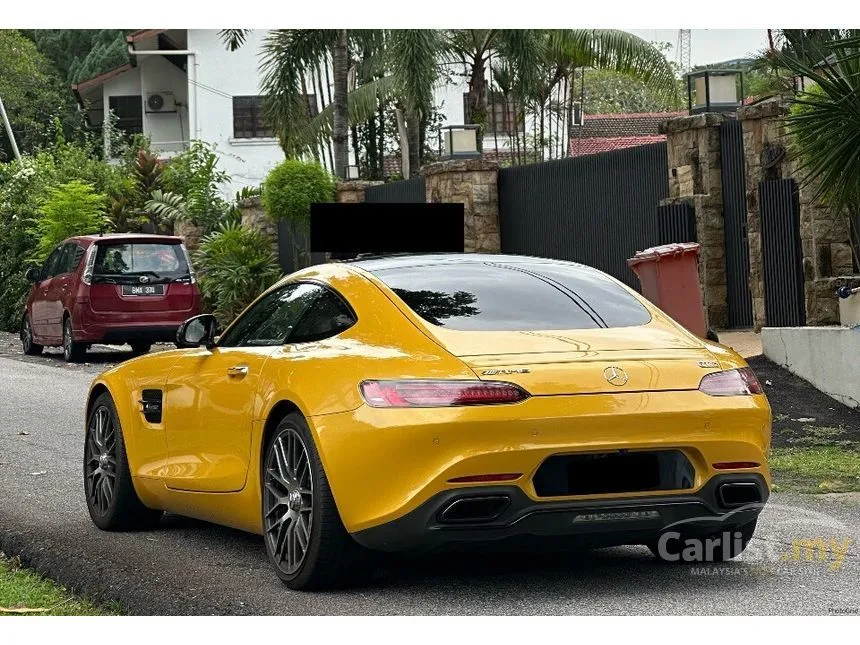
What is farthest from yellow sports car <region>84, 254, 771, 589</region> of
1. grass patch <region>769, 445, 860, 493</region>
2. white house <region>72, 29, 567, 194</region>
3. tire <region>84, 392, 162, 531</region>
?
white house <region>72, 29, 567, 194</region>

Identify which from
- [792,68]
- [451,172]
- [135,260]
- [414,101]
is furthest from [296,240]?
[792,68]

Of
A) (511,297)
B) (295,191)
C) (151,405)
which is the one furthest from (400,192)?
(511,297)

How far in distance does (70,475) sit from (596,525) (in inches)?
201

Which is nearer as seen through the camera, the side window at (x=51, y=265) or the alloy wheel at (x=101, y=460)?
the alloy wheel at (x=101, y=460)

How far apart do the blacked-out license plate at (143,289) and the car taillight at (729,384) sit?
48.2 ft

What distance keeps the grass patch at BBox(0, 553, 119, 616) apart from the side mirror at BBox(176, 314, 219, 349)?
132cm

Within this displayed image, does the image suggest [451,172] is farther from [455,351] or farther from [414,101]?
[455,351]

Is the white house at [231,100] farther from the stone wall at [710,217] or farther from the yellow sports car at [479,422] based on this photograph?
the yellow sports car at [479,422]

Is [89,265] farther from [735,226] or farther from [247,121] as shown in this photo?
[247,121]

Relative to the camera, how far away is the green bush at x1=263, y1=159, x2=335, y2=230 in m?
28.3

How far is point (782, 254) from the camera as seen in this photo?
15953 millimetres

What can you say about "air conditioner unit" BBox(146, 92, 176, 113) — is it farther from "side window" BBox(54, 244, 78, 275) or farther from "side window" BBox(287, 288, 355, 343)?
"side window" BBox(287, 288, 355, 343)

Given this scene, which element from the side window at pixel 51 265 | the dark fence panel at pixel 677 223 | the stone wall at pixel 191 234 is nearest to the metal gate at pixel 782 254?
the dark fence panel at pixel 677 223

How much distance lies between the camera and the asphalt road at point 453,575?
19.5 ft
